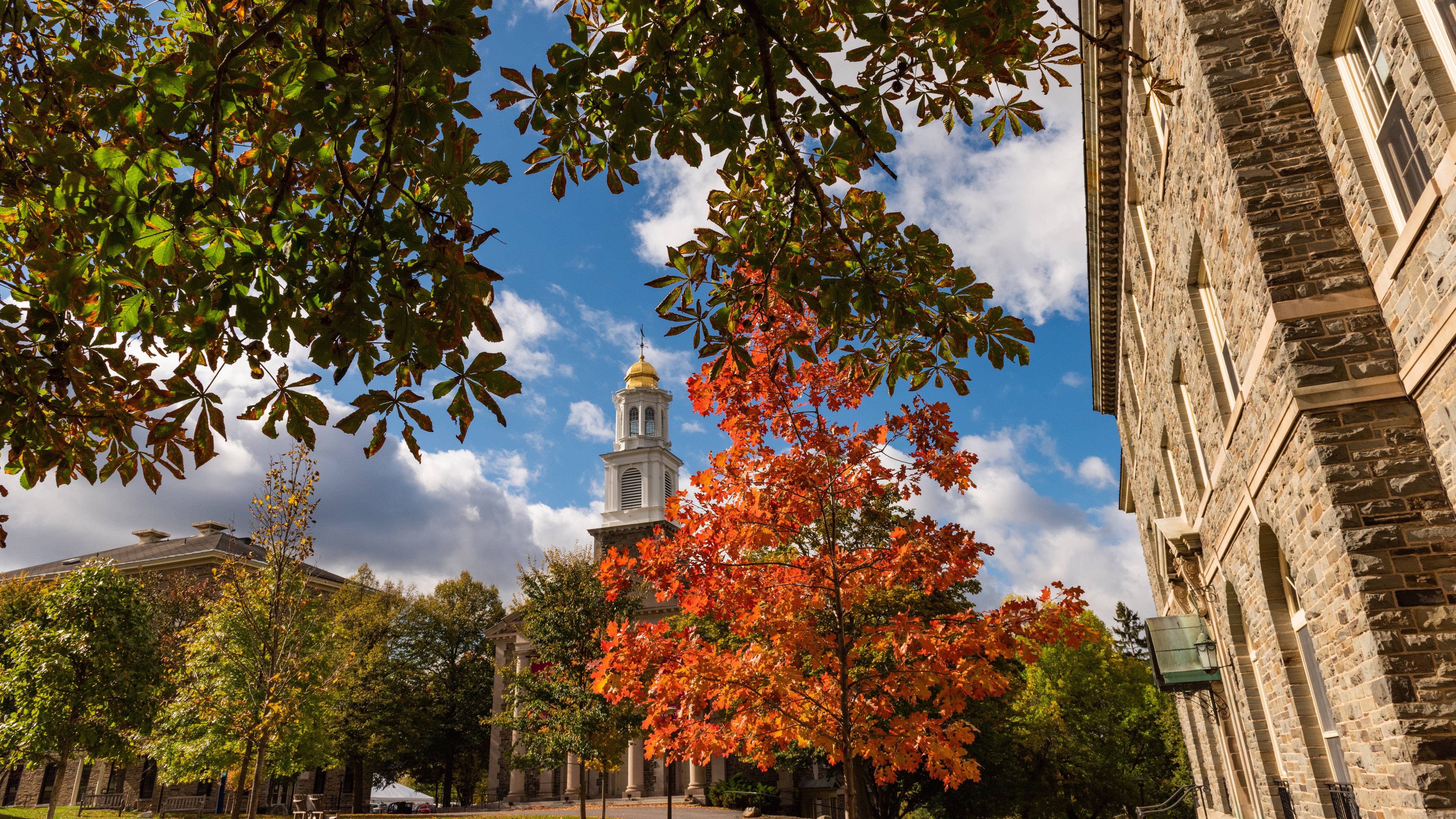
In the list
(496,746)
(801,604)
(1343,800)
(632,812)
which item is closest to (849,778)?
(801,604)

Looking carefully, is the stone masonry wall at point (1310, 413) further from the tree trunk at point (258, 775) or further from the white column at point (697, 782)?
the white column at point (697, 782)

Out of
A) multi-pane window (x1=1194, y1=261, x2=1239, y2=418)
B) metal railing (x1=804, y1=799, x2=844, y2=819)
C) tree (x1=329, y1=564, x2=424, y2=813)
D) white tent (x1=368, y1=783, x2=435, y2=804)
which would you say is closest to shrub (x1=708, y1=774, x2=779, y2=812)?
metal railing (x1=804, y1=799, x2=844, y2=819)

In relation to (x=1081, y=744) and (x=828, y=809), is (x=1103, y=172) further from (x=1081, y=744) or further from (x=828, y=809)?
(x=1081, y=744)

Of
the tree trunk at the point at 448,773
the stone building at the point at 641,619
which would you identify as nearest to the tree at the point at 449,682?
the tree trunk at the point at 448,773

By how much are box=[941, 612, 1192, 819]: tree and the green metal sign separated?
14.4m

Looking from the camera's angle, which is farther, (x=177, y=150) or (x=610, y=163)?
(x=610, y=163)

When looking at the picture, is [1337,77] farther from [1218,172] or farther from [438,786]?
[438,786]

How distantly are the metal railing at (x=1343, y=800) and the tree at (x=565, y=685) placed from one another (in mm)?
17335

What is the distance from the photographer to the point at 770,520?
30.7 feet

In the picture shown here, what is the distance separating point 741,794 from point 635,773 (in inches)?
294

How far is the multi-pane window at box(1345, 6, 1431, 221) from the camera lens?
598 cm

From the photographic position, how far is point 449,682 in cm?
5088

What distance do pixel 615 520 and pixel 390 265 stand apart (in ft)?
167

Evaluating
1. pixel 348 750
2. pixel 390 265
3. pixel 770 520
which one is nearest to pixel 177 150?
pixel 390 265
